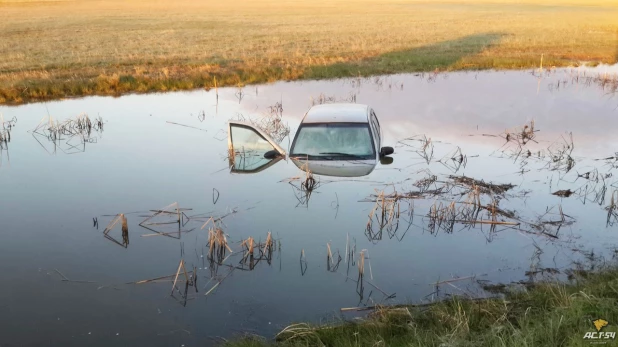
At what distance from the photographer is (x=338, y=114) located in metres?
11.3

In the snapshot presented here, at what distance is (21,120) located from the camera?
17422 millimetres

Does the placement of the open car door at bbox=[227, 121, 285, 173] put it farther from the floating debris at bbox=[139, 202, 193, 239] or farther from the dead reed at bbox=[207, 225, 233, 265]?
the dead reed at bbox=[207, 225, 233, 265]

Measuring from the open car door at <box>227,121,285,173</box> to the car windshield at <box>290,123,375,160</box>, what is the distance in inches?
35.1

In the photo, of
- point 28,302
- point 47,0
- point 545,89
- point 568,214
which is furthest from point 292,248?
point 47,0

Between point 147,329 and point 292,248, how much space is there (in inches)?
99.0

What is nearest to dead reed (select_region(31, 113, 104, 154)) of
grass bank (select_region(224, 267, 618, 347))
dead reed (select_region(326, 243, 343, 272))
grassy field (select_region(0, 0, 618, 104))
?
grassy field (select_region(0, 0, 618, 104))

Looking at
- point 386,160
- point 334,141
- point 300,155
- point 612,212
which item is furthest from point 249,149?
point 612,212

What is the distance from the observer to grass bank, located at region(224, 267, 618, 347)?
16.4 feet

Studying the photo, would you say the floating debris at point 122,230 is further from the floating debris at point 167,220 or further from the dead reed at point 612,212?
the dead reed at point 612,212

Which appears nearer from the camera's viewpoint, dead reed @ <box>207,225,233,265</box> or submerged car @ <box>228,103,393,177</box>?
dead reed @ <box>207,225,233,265</box>

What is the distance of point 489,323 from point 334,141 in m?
5.70

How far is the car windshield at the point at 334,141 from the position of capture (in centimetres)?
1077

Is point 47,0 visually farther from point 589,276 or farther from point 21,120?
point 589,276

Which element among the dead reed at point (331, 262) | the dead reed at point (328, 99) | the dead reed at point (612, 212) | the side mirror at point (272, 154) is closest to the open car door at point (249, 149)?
the side mirror at point (272, 154)
